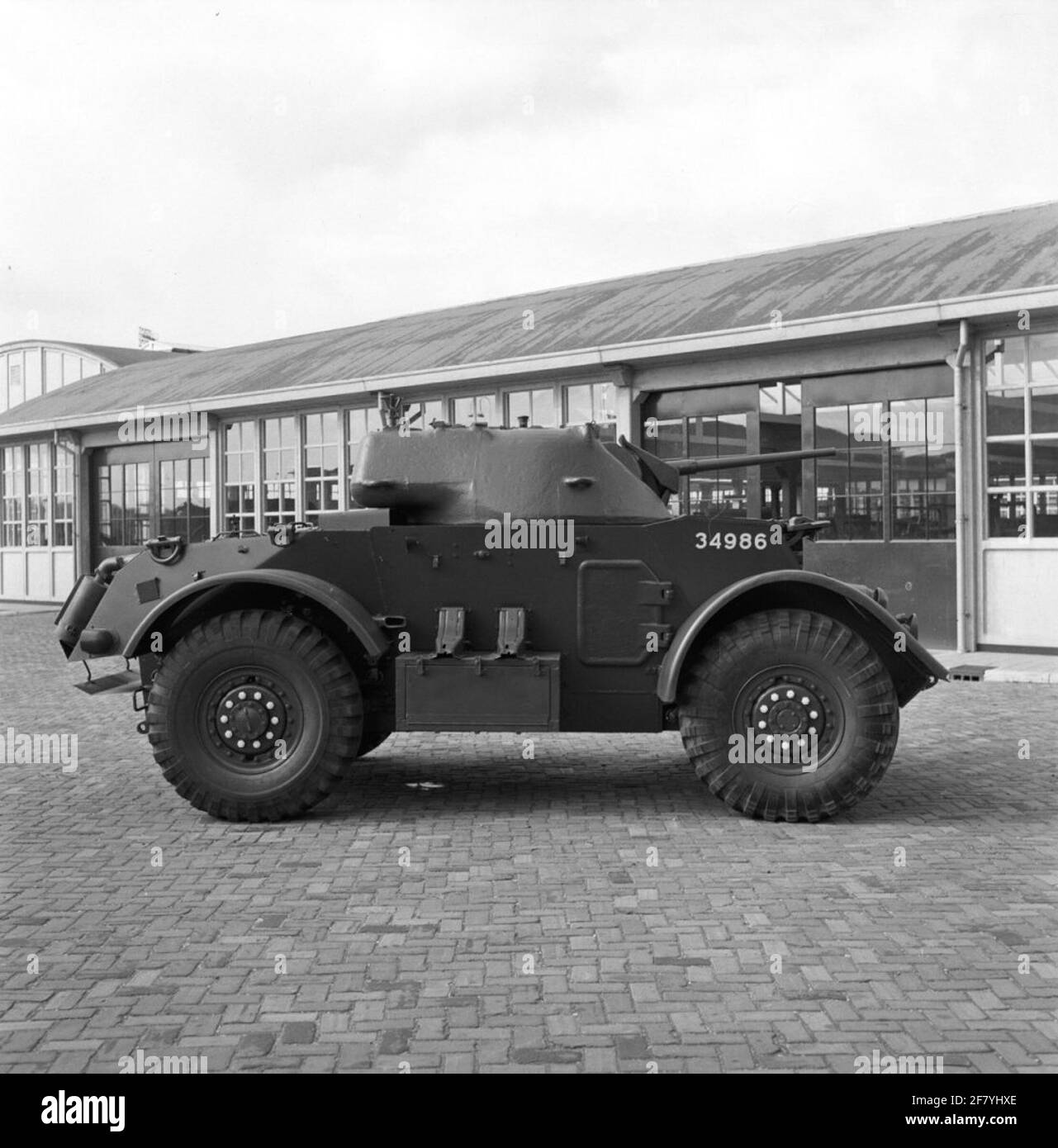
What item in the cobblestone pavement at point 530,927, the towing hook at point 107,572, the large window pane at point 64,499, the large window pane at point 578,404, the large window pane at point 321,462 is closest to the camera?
the cobblestone pavement at point 530,927

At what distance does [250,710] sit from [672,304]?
1378 cm

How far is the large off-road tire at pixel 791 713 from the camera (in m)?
6.56

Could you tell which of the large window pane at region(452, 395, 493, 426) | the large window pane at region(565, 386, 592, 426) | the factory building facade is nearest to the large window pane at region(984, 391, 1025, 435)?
the factory building facade

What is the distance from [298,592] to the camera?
22.3 feet

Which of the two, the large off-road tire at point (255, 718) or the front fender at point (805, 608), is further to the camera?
the large off-road tire at point (255, 718)

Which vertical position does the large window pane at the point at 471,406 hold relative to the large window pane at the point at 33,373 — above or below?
below

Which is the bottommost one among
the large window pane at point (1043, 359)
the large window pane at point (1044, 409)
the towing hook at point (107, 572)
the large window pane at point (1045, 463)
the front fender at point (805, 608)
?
the front fender at point (805, 608)

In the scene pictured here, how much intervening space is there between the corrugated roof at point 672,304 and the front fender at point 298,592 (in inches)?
379

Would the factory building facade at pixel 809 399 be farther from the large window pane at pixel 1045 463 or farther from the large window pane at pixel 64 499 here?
the large window pane at pixel 64 499

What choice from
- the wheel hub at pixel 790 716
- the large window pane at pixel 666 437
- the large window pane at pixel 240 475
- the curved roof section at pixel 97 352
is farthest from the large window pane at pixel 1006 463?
the curved roof section at pixel 97 352

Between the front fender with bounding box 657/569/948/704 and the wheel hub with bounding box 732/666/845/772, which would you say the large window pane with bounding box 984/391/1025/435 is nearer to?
the front fender with bounding box 657/569/948/704
